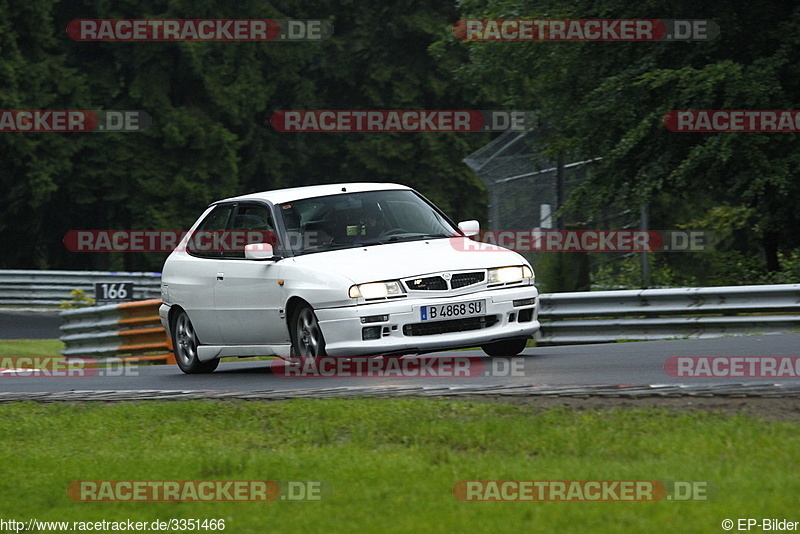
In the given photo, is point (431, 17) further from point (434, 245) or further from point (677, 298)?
point (434, 245)

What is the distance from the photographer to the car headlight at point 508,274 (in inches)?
451

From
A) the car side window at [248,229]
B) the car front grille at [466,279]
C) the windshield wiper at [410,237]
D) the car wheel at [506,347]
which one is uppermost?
the car side window at [248,229]

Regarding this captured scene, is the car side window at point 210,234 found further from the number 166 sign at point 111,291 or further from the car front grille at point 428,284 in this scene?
the number 166 sign at point 111,291

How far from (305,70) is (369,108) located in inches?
99.0

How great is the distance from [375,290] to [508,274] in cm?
123

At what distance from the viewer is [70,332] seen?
2112 centimetres

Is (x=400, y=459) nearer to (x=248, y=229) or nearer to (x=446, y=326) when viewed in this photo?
(x=446, y=326)

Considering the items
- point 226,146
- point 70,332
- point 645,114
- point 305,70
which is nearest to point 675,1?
point 645,114

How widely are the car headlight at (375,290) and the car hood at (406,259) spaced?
43mm

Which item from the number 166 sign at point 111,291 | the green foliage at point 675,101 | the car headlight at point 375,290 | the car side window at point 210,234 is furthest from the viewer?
the number 166 sign at point 111,291

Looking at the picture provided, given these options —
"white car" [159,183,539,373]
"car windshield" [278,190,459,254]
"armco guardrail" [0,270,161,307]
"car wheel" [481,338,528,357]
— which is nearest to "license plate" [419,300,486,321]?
"white car" [159,183,539,373]

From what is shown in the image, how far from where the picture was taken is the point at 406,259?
11.3 metres

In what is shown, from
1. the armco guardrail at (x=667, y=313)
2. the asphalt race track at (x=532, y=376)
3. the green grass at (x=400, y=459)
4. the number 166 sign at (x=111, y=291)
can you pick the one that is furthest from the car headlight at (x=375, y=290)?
the number 166 sign at (x=111, y=291)

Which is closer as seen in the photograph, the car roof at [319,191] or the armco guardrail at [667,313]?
the car roof at [319,191]
